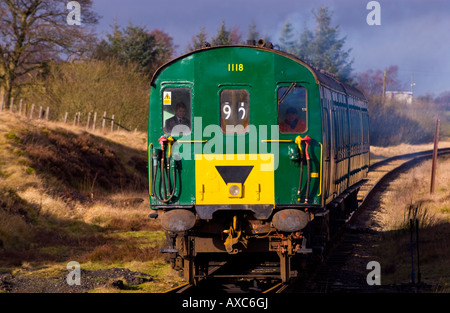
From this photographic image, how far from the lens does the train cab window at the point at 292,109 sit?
31.8 ft

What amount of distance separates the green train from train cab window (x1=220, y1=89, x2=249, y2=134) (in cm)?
1

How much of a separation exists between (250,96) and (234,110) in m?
0.31

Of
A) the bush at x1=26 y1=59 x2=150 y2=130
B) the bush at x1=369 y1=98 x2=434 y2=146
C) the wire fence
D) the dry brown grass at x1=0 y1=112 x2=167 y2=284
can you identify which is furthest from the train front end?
the bush at x1=369 y1=98 x2=434 y2=146

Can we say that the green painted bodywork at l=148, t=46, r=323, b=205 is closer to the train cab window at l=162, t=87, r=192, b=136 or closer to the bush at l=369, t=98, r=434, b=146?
the train cab window at l=162, t=87, r=192, b=136

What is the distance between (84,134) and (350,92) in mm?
15557

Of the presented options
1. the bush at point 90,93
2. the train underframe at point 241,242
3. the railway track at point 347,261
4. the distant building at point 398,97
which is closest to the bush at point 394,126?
the distant building at point 398,97

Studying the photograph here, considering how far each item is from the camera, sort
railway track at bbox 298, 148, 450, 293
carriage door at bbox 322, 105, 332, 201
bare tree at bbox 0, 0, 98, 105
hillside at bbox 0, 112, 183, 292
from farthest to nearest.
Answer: bare tree at bbox 0, 0, 98, 105, hillside at bbox 0, 112, 183, 292, railway track at bbox 298, 148, 450, 293, carriage door at bbox 322, 105, 332, 201

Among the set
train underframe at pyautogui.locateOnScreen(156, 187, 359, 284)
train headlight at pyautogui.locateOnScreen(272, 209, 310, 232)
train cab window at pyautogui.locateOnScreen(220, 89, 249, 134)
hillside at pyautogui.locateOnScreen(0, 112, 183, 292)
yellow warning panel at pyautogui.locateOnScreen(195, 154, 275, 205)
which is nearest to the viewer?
train headlight at pyautogui.locateOnScreen(272, 209, 310, 232)

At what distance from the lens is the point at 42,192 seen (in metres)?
19.1

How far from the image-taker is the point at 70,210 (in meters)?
18.4

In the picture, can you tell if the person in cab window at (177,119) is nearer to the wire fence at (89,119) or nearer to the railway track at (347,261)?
the railway track at (347,261)

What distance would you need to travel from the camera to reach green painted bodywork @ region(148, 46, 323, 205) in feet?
31.6

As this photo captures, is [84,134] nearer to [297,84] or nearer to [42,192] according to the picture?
[42,192]
